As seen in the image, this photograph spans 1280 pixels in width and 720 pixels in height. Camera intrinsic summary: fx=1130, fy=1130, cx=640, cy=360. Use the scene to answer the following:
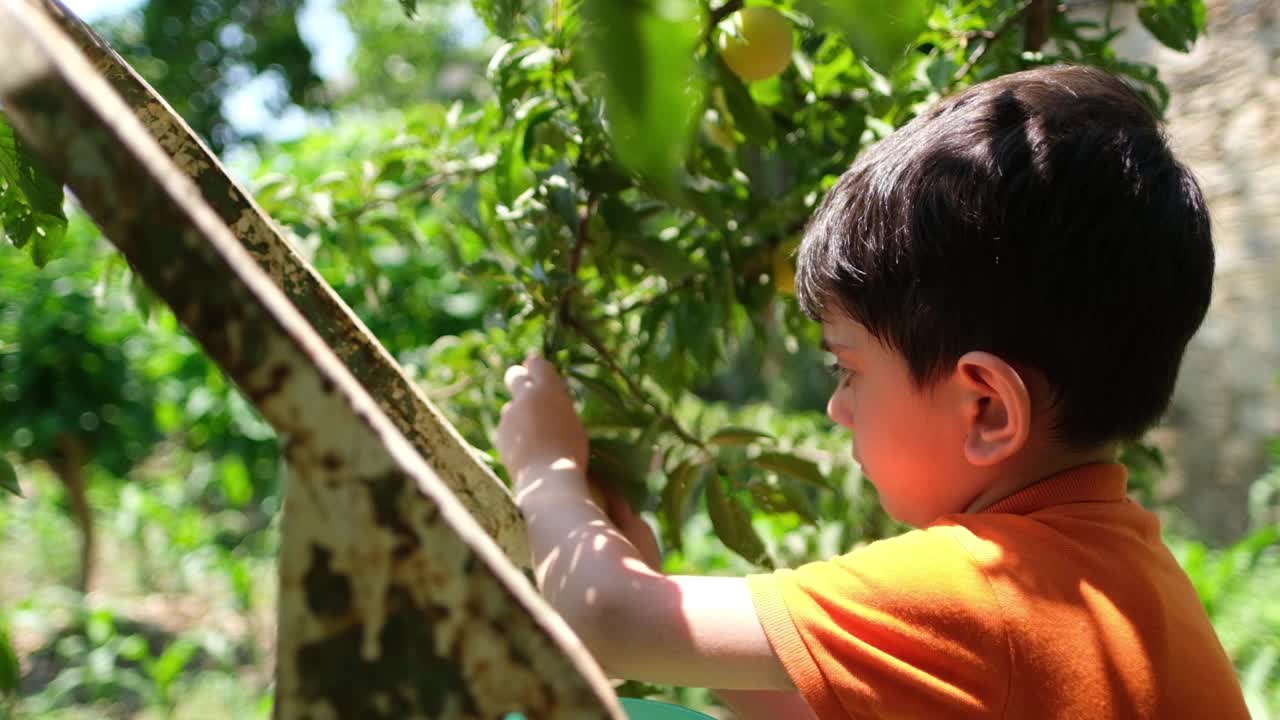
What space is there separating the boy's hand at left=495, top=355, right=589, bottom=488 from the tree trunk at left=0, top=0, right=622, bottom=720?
1.60 feet

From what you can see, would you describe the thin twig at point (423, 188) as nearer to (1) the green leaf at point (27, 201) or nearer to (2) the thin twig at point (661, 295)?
(2) the thin twig at point (661, 295)

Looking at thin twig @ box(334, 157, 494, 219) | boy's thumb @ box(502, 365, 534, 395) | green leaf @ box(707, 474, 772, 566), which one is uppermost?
thin twig @ box(334, 157, 494, 219)

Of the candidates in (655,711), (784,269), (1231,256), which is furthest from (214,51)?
(655,711)

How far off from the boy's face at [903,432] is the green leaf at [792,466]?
26 cm

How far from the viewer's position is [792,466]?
1176 millimetres

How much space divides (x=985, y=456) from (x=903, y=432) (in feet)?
0.22

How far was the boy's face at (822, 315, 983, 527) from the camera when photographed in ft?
2.79

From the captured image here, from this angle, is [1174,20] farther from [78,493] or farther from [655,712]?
[78,493]

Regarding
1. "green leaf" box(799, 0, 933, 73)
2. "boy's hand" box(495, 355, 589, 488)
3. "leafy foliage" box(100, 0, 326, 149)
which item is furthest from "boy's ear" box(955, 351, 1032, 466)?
"leafy foliage" box(100, 0, 326, 149)

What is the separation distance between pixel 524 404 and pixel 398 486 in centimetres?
56

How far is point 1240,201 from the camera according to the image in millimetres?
3607

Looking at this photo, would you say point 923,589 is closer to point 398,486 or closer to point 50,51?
point 398,486

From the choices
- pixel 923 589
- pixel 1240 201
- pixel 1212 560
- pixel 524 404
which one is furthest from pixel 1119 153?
pixel 1240 201

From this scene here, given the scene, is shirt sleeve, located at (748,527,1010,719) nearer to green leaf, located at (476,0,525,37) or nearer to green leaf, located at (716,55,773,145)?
green leaf, located at (476,0,525,37)
